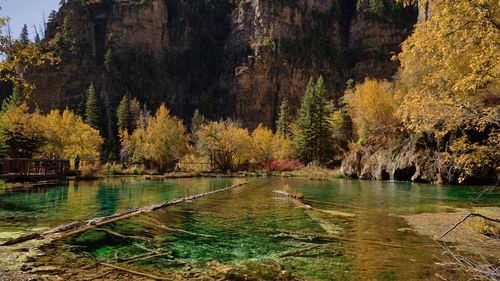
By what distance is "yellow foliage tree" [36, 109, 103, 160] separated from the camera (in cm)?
3054

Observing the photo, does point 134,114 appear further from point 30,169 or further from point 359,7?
point 359,7

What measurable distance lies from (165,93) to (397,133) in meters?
76.8

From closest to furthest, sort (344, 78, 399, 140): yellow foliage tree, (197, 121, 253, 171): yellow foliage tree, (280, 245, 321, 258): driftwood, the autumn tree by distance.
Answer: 1. (280, 245, 321, 258): driftwood
2. the autumn tree
3. (344, 78, 399, 140): yellow foliage tree
4. (197, 121, 253, 171): yellow foliage tree

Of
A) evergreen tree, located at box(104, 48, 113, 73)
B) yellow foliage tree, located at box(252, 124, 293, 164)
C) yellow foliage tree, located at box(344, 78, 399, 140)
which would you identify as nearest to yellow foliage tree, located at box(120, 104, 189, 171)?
yellow foliage tree, located at box(252, 124, 293, 164)

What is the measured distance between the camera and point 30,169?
72.7ft

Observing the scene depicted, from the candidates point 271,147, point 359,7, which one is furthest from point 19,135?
point 359,7

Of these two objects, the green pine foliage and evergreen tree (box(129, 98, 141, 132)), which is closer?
the green pine foliage

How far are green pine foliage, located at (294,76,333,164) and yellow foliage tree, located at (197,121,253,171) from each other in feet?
38.5

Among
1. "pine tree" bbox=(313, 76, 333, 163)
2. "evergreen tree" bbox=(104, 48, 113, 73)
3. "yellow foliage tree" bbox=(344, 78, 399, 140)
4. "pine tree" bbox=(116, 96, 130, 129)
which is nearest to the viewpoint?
"yellow foliage tree" bbox=(344, 78, 399, 140)

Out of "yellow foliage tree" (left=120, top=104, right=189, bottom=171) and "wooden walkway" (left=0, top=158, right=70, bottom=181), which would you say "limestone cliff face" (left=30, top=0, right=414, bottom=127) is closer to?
"yellow foliage tree" (left=120, top=104, right=189, bottom=171)

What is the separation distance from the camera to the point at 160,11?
9975cm

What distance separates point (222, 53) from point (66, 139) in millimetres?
79399

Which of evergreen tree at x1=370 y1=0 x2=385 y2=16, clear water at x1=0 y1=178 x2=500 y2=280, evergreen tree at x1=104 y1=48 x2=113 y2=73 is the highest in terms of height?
evergreen tree at x1=370 y1=0 x2=385 y2=16

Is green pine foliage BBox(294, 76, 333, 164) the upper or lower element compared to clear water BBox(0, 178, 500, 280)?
upper
